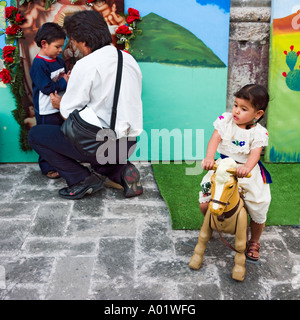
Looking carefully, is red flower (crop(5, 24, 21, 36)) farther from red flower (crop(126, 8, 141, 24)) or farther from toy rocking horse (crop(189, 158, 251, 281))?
toy rocking horse (crop(189, 158, 251, 281))

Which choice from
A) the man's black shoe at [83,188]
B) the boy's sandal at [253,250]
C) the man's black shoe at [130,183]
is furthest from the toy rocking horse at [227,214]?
the man's black shoe at [83,188]

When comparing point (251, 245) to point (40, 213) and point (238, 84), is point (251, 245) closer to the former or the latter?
point (40, 213)

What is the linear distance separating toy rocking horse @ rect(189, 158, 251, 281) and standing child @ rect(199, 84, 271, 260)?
0.63 feet

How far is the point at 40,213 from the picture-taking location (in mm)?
4051

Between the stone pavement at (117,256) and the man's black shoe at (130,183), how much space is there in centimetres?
7

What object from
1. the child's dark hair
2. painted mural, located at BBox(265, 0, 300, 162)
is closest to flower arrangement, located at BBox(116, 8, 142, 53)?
painted mural, located at BBox(265, 0, 300, 162)

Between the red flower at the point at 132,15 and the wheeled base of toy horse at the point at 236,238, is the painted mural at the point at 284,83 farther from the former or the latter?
the wheeled base of toy horse at the point at 236,238

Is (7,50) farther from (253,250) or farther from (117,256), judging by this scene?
(253,250)

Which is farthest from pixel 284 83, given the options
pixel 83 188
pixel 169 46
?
pixel 83 188

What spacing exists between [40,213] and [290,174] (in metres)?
2.84

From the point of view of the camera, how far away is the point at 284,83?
16.8 ft

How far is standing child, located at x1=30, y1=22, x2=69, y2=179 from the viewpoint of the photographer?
4.42 m

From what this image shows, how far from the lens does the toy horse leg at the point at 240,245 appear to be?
303 centimetres
